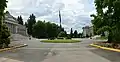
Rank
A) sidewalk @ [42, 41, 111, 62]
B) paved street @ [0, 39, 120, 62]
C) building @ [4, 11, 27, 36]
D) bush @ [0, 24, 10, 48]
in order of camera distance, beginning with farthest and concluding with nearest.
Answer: building @ [4, 11, 27, 36]
bush @ [0, 24, 10, 48]
paved street @ [0, 39, 120, 62]
sidewalk @ [42, 41, 111, 62]

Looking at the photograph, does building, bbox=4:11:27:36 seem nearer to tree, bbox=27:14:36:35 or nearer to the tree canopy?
the tree canopy

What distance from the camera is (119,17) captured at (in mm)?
35875

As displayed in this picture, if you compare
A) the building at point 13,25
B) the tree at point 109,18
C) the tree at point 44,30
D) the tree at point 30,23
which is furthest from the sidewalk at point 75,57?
the tree at point 30,23

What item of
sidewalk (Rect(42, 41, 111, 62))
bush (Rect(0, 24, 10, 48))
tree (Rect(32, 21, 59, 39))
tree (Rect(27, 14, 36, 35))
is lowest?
sidewalk (Rect(42, 41, 111, 62))

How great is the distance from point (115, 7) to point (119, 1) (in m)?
1.58

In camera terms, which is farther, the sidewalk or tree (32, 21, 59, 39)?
tree (32, 21, 59, 39)

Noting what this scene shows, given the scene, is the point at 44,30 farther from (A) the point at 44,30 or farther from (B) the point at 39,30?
(B) the point at 39,30

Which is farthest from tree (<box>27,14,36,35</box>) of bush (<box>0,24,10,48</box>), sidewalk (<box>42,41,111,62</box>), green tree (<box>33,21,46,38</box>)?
sidewalk (<box>42,41,111,62</box>)

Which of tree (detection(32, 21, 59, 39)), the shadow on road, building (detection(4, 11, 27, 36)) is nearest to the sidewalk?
the shadow on road

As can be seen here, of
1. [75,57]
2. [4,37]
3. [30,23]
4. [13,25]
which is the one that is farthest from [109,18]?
[30,23]

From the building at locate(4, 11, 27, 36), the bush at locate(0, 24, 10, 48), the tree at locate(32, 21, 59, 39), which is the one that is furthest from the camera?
the tree at locate(32, 21, 59, 39)

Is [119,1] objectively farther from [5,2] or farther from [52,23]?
[52,23]

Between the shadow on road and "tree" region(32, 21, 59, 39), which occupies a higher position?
"tree" region(32, 21, 59, 39)

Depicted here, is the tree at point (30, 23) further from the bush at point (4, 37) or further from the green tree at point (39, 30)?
the bush at point (4, 37)
